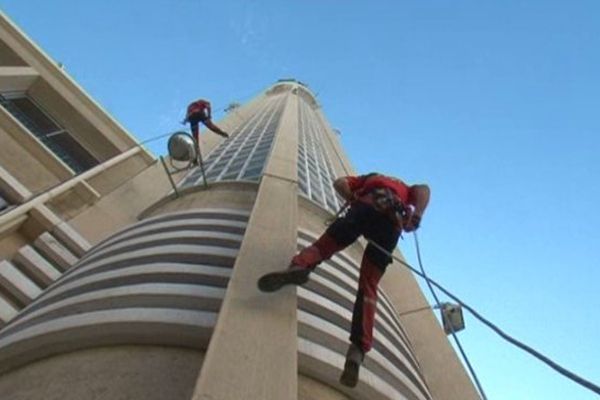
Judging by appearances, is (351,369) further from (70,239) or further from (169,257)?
(70,239)

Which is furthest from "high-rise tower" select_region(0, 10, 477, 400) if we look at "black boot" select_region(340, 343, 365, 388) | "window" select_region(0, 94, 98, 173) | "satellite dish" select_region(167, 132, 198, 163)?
"window" select_region(0, 94, 98, 173)

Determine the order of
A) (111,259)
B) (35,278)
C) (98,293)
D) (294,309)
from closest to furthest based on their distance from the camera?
(294,309) < (98,293) < (111,259) < (35,278)

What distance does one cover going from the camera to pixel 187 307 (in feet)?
12.0

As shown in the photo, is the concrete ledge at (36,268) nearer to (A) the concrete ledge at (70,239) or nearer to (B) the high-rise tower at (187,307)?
(B) the high-rise tower at (187,307)

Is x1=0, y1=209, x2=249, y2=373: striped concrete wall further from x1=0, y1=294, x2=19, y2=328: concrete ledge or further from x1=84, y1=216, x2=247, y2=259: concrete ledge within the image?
x1=0, y1=294, x2=19, y2=328: concrete ledge

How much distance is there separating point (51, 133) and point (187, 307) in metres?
10.0

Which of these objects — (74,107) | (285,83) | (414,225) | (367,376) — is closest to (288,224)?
(414,225)

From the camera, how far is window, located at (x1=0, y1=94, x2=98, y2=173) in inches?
475

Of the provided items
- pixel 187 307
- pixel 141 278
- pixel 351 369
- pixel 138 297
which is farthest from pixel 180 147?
pixel 351 369

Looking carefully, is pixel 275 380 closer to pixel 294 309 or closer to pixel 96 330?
pixel 294 309

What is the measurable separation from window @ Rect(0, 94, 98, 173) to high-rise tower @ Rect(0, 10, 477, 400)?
3654 mm

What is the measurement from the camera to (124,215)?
8.08 m

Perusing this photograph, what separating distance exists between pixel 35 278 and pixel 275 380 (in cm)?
400

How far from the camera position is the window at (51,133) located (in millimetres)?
12062
